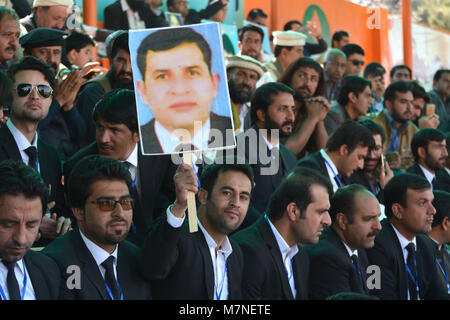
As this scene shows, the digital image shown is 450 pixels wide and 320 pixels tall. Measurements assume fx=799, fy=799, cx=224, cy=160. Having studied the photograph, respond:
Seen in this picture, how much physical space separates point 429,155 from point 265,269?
347 cm

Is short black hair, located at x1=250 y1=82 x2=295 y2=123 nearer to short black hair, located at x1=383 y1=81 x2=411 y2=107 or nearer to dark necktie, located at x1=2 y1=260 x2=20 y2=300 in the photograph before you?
short black hair, located at x1=383 y1=81 x2=411 y2=107

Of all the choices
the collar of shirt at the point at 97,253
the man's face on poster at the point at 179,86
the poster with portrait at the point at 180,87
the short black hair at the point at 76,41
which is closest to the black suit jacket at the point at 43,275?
the collar of shirt at the point at 97,253

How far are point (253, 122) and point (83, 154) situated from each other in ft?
6.19

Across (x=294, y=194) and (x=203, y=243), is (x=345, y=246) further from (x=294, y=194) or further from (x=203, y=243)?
(x=203, y=243)

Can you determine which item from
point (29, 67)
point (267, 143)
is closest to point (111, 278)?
point (29, 67)

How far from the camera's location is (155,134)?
3861 mm

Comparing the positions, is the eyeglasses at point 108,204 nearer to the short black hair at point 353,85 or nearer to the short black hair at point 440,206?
the short black hair at point 440,206

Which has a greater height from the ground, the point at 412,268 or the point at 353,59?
the point at 353,59

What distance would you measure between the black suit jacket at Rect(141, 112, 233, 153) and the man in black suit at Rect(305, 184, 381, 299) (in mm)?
1314

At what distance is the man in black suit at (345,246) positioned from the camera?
4742 mm

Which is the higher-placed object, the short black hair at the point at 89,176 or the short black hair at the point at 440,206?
the short black hair at the point at 89,176

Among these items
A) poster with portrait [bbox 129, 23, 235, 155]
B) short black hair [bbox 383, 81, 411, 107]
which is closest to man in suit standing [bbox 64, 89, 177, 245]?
poster with portrait [bbox 129, 23, 235, 155]

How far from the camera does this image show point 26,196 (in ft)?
11.4
